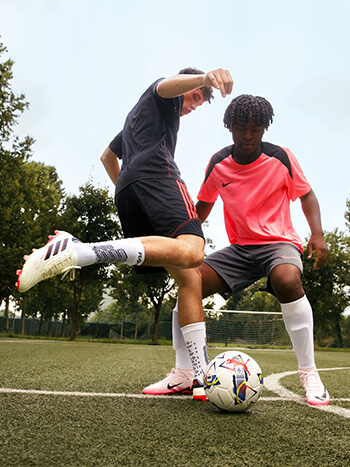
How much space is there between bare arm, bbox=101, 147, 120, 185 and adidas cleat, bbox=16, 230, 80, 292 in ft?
5.00

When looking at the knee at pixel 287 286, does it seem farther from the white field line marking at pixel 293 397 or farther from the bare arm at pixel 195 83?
the bare arm at pixel 195 83

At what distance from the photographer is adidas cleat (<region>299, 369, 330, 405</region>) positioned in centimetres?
264

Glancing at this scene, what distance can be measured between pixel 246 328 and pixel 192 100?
19576mm

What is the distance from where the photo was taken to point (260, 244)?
331cm

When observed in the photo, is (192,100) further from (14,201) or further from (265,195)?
(14,201)

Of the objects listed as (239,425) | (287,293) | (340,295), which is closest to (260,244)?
(287,293)

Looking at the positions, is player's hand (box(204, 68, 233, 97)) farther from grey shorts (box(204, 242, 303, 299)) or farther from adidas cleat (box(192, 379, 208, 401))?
adidas cleat (box(192, 379, 208, 401))

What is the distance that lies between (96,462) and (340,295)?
32.0 metres

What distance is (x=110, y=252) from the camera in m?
2.14

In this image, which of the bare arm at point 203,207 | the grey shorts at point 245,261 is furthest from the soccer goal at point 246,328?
the grey shorts at point 245,261

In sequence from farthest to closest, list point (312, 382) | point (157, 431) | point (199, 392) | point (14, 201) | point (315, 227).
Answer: point (14, 201), point (315, 227), point (312, 382), point (199, 392), point (157, 431)

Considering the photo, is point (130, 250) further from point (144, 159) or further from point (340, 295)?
point (340, 295)

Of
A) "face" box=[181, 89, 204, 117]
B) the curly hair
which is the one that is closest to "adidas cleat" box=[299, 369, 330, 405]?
the curly hair

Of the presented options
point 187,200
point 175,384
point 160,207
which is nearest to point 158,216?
point 160,207
